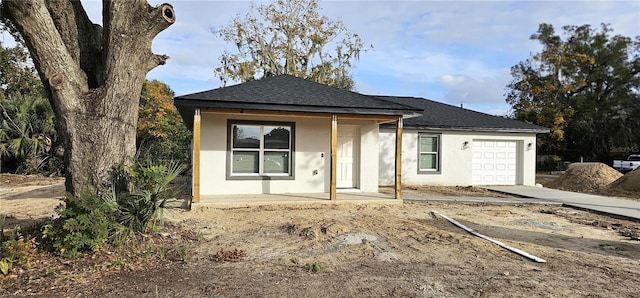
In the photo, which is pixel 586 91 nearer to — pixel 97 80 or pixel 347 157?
pixel 347 157

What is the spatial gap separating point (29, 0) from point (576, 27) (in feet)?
128

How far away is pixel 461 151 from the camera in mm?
15227

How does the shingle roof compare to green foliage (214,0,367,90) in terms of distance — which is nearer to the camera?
the shingle roof

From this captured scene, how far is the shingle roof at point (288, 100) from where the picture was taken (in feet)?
30.2

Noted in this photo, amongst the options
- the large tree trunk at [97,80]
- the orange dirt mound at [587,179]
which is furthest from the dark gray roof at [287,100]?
the orange dirt mound at [587,179]

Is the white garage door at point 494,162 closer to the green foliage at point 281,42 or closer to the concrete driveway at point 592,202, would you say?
the concrete driveway at point 592,202

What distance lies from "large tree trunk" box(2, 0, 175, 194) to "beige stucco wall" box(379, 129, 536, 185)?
32.3 ft

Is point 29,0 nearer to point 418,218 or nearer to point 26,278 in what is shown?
point 26,278

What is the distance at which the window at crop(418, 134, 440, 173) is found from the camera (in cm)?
1497

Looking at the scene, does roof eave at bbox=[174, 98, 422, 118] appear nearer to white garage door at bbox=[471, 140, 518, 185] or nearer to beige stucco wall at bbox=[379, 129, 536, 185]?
beige stucco wall at bbox=[379, 129, 536, 185]

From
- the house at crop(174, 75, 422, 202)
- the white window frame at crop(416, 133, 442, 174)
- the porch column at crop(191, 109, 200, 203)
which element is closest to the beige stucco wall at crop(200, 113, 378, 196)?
the house at crop(174, 75, 422, 202)

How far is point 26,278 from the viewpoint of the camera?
462 centimetres

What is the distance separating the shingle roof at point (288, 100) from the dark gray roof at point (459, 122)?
413 cm

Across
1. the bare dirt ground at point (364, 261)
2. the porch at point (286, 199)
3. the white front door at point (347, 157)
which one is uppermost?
the white front door at point (347, 157)
